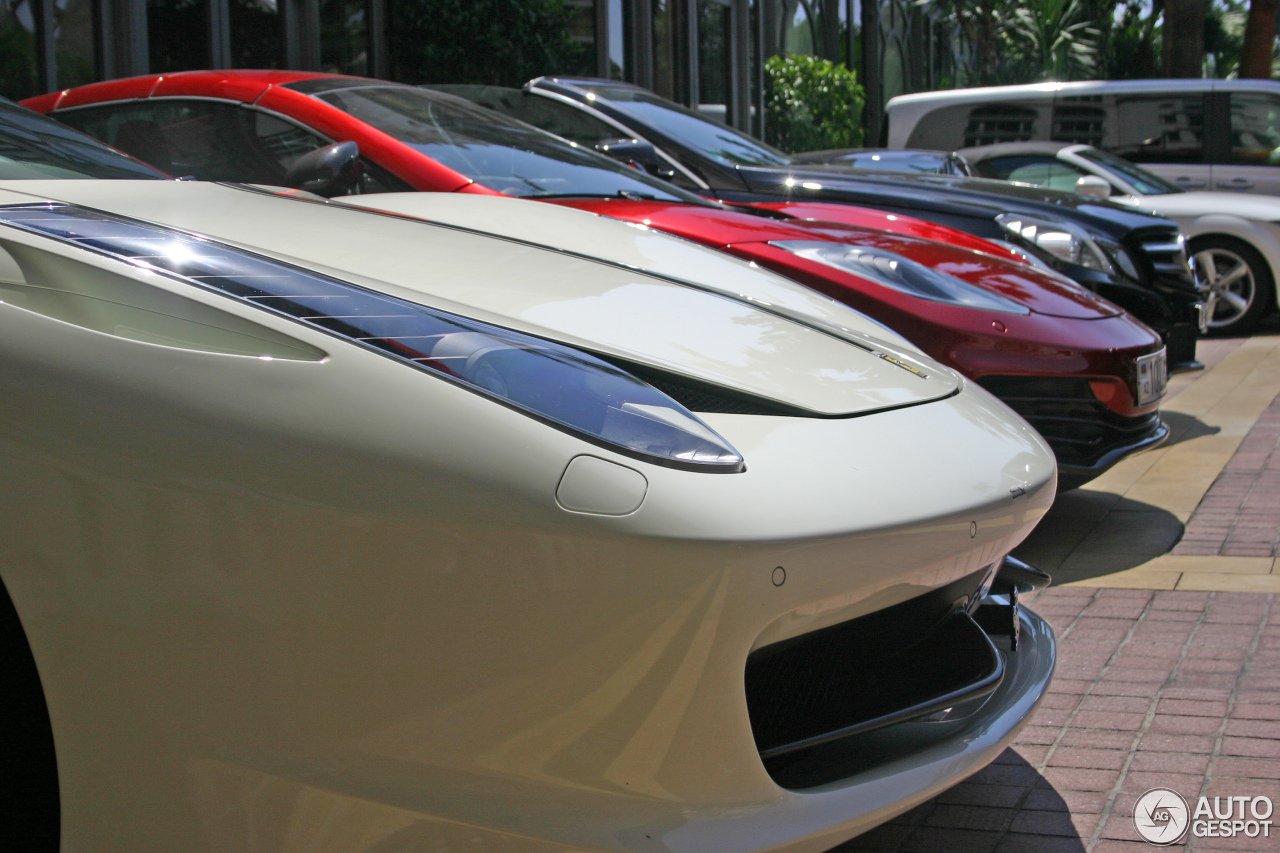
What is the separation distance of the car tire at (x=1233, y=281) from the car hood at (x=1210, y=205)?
0.66ft

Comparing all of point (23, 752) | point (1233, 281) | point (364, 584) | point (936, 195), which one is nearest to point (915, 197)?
point (936, 195)

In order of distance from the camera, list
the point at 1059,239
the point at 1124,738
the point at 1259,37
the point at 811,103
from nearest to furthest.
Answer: the point at 1124,738 → the point at 1059,239 → the point at 811,103 → the point at 1259,37

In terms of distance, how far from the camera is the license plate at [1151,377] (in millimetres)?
3500

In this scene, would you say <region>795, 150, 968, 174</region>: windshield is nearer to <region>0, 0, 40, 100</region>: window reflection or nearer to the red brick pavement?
the red brick pavement

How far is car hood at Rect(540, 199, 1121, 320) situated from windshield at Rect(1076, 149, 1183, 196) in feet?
17.5

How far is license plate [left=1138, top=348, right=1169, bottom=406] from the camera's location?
3500 millimetres

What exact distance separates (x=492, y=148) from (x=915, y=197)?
2407 mm

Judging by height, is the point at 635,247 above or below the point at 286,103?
below

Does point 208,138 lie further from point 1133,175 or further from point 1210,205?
point 1210,205

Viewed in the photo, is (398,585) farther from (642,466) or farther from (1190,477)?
(1190,477)

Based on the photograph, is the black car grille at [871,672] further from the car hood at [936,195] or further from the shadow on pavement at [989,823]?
the car hood at [936,195]

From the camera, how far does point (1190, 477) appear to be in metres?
4.58

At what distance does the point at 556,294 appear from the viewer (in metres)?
1.98

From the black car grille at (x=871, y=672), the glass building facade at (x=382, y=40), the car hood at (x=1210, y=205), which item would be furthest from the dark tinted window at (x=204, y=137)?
the car hood at (x=1210, y=205)
